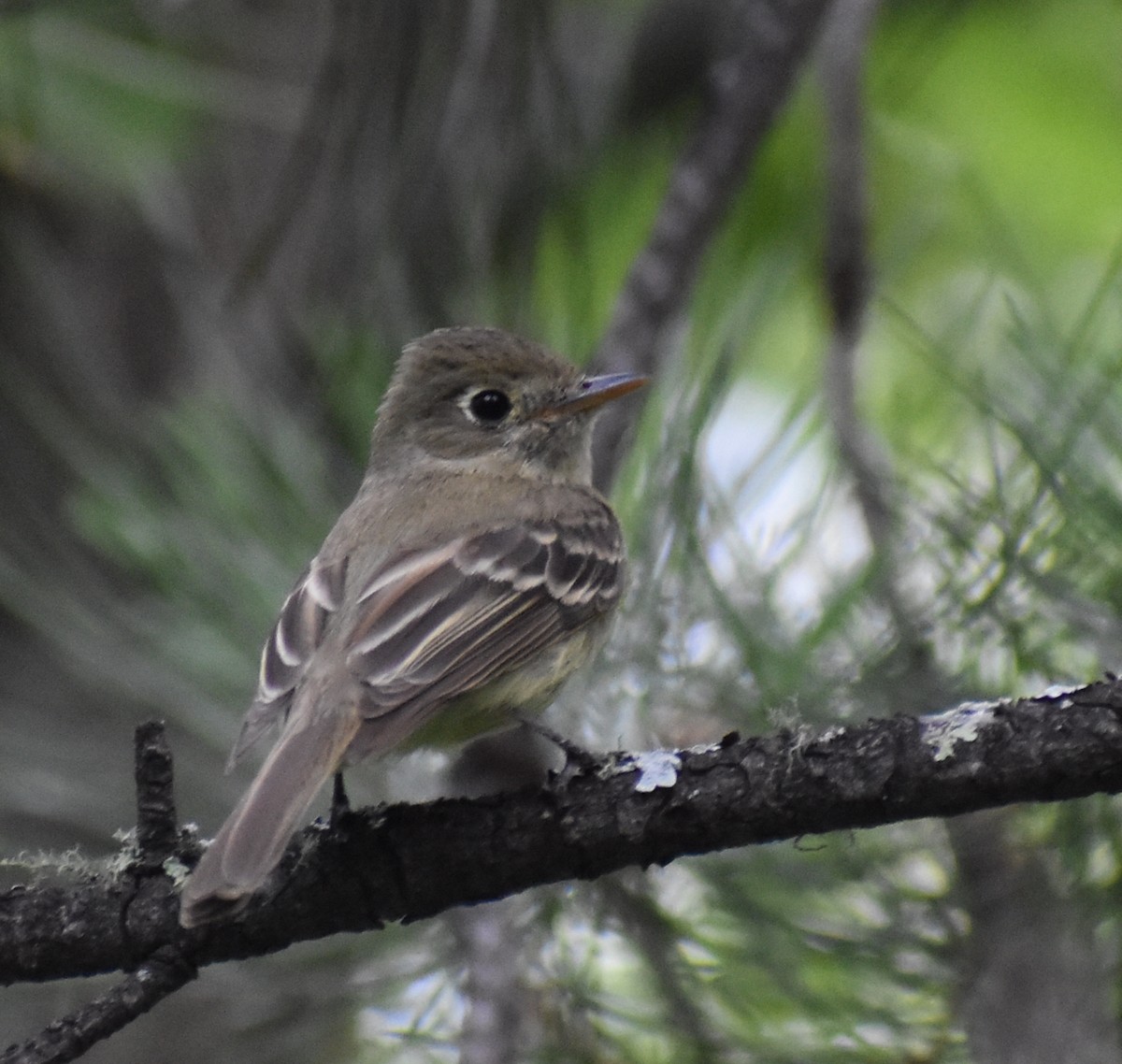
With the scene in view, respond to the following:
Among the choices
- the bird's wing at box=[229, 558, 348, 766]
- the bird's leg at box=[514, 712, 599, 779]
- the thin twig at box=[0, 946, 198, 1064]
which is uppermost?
the bird's wing at box=[229, 558, 348, 766]

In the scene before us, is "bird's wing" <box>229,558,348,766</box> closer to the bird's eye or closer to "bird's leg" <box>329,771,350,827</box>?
"bird's leg" <box>329,771,350,827</box>

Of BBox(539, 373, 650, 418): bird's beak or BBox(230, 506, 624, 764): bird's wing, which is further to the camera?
BBox(539, 373, 650, 418): bird's beak

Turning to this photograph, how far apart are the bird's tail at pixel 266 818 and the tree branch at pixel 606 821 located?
0.12 m

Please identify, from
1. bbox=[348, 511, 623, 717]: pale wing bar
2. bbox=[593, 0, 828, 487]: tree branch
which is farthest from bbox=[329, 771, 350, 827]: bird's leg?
bbox=[593, 0, 828, 487]: tree branch

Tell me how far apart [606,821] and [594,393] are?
1.45 m

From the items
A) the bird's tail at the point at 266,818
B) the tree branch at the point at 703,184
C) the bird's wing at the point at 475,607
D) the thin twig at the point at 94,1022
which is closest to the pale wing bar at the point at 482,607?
the bird's wing at the point at 475,607

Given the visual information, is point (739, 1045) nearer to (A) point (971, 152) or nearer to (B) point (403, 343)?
(B) point (403, 343)

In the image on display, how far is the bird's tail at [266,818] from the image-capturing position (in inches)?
95.8

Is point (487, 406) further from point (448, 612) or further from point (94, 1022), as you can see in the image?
point (94, 1022)

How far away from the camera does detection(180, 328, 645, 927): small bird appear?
9.62ft

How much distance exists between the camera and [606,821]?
264cm

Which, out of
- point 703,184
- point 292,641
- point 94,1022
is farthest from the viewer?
point 703,184

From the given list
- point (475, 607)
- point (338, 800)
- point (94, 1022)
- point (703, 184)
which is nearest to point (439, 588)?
point (475, 607)

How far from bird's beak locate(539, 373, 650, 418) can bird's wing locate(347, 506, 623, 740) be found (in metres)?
0.26
